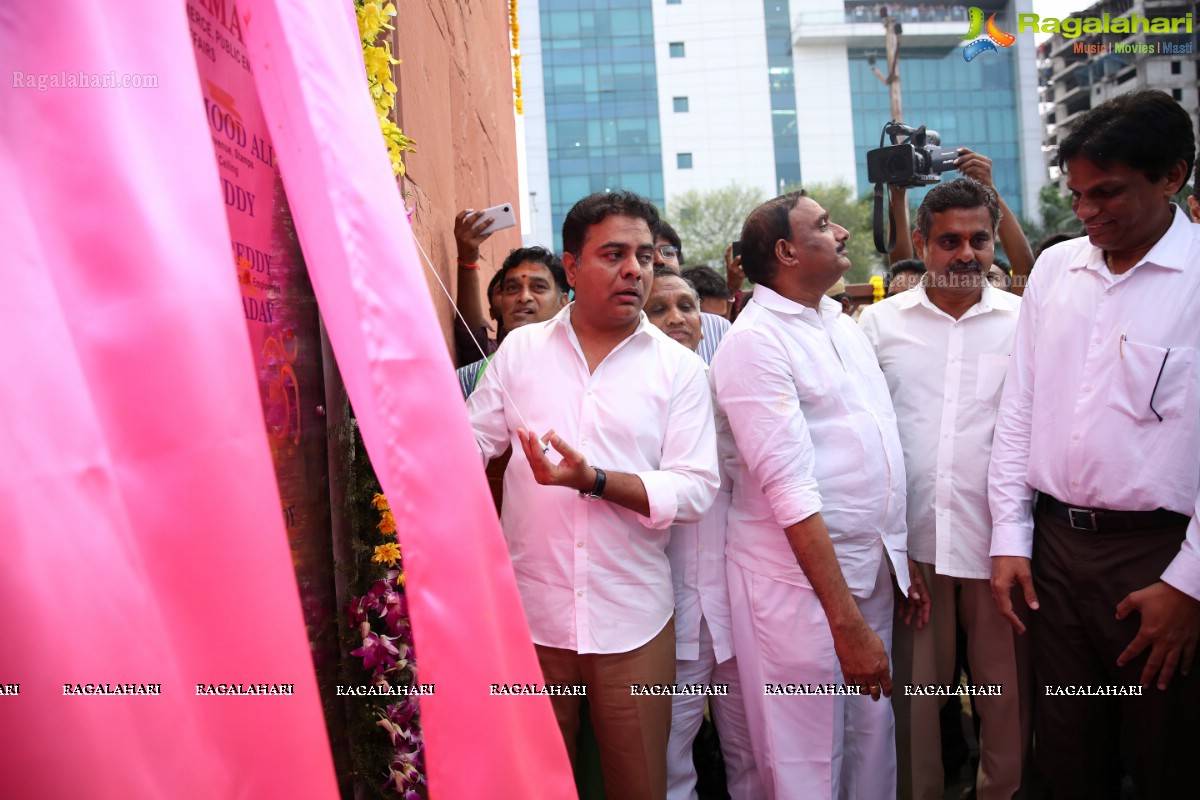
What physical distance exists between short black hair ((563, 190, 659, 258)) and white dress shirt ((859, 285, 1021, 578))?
0.93 m

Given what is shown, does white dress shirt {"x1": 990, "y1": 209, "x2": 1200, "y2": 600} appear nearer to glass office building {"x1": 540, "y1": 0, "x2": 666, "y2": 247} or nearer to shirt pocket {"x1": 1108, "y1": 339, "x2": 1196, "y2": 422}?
shirt pocket {"x1": 1108, "y1": 339, "x2": 1196, "y2": 422}

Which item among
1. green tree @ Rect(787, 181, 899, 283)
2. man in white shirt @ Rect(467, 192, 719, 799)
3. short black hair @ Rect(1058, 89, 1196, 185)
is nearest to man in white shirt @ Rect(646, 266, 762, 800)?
man in white shirt @ Rect(467, 192, 719, 799)

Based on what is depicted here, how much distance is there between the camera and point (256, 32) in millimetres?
1104

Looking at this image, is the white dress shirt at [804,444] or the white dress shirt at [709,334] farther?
the white dress shirt at [709,334]

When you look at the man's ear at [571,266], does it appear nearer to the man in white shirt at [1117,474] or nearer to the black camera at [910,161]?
the man in white shirt at [1117,474]

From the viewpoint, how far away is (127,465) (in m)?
0.87

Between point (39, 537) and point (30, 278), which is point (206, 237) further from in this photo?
point (39, 537)

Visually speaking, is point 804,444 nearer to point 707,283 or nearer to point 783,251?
point 783,251

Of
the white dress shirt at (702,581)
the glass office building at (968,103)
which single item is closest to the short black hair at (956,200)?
the white dress shirt at (702,581)

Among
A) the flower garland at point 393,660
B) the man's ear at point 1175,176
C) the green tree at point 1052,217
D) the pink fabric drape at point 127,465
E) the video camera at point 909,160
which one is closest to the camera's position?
the pink fabric drape at point 127,465

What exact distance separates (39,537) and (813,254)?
2.18 meters

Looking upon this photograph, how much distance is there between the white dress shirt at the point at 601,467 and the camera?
2.20 meters

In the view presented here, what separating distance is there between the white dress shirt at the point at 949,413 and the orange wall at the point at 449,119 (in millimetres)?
1608

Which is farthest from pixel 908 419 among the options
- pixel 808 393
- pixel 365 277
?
pixel 365 277
